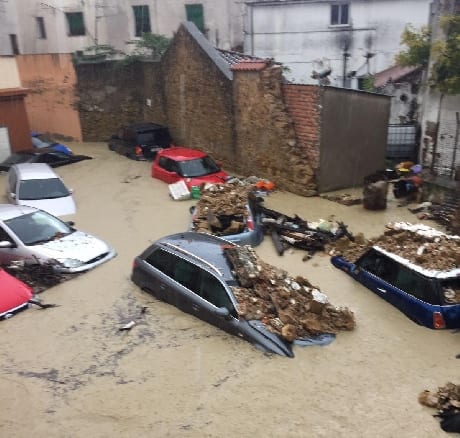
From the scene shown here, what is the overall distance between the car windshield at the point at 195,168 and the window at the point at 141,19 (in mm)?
17072

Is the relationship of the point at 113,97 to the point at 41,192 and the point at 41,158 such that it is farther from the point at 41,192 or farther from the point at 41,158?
the point at 41,192

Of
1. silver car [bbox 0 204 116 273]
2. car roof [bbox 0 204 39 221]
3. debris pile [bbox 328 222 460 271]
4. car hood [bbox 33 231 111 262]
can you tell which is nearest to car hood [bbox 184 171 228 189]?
silver car [bbox 0 204 116 273]

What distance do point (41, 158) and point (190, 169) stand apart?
23.6 ft

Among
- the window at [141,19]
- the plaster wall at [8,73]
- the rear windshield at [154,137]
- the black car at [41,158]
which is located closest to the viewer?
the black car at [41,158]

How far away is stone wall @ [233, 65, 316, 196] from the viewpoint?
598 inches

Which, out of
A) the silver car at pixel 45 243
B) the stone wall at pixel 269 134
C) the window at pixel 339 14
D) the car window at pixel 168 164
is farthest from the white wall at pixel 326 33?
the silver car at pixel 45 243

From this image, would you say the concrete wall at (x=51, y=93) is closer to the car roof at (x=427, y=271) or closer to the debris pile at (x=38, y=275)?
the debris pile at (x=38, y=275)

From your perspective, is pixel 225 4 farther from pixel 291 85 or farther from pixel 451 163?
pixel 451 163

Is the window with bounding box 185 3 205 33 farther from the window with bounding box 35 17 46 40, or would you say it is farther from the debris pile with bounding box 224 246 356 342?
the debris pile with bounding box 224 246 356 342

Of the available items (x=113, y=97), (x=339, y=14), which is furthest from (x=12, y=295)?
(x=339, y=14)

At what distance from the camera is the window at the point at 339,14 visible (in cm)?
2601

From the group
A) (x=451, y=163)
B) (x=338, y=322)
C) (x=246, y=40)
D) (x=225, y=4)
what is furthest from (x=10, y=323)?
(x=225, y=4)

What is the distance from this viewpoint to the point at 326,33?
26641mm

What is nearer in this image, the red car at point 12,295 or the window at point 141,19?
the red car at point 12,295
